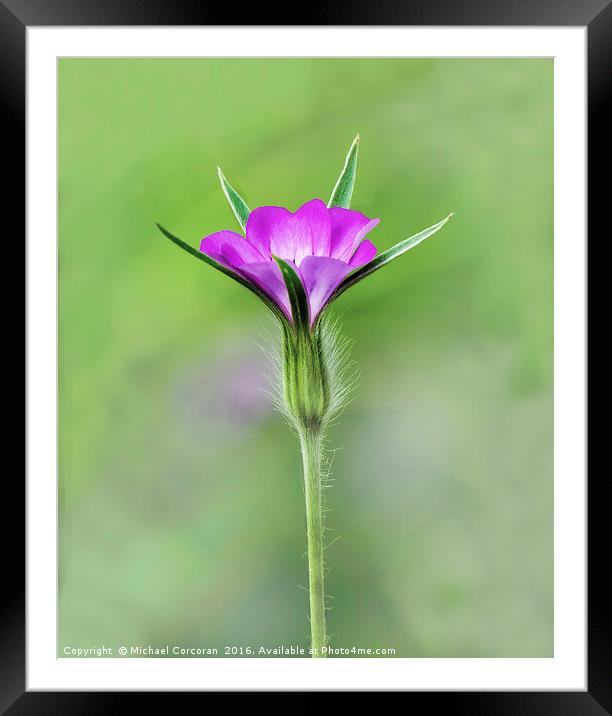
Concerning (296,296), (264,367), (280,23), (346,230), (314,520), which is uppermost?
(280,23)

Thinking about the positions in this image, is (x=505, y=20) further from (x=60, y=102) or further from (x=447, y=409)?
Result: (x=60, y=102)

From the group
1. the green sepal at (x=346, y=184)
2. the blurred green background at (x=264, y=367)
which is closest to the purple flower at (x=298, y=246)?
the green sepal at (x=346, y=184)

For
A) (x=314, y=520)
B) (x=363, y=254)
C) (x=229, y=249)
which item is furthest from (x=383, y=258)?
(x=314, y=520)

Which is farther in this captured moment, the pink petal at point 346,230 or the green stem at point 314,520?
the green stem at point 314,520

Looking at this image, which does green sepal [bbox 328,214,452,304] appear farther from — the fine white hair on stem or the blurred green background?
the blurred green background

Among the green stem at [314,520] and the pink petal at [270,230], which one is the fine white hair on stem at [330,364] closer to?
the green stem at [314,520]

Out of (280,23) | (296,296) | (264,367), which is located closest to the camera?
(296,296)

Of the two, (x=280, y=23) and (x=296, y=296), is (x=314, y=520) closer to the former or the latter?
(x=296, y=296)
